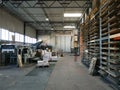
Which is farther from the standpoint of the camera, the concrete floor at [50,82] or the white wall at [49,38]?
the white wall at [49,38]

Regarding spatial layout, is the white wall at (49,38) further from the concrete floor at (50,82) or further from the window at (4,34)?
the concrete floor at (50,82)

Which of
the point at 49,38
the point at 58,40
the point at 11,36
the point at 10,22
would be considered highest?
the point at 10,22

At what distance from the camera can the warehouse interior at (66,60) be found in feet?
19.8

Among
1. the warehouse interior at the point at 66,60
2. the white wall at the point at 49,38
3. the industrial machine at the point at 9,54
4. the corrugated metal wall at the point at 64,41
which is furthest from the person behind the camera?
the corrugated metal wall at the point at 64,41

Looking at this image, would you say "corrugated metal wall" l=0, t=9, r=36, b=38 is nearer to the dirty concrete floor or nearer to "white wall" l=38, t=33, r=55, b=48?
the dirty concrete floor

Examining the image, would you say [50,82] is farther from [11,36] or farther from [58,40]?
[58,40]

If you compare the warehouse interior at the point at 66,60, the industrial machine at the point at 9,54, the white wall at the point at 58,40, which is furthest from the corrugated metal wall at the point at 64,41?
the industrial machine at the point at 9,54

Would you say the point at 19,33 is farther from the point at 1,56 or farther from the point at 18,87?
the point at 18,87

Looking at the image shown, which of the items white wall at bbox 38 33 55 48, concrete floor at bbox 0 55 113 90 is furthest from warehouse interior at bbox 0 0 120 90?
white wall at bbox 38 33 55 48

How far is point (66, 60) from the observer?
53.3ft

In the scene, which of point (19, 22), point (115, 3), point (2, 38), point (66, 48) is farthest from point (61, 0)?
point (66, 48)

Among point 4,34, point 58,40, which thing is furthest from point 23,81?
point 58,40

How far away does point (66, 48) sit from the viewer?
112 ft

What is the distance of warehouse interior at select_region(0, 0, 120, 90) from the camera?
602cm
